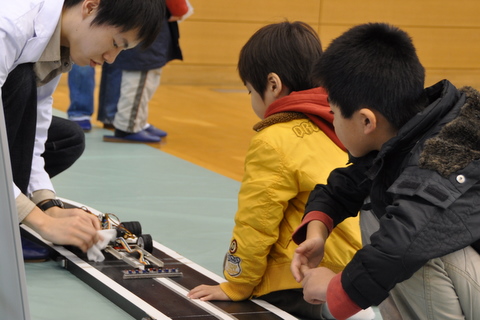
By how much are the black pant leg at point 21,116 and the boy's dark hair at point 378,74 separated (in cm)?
81

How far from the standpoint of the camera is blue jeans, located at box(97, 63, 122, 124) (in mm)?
4105

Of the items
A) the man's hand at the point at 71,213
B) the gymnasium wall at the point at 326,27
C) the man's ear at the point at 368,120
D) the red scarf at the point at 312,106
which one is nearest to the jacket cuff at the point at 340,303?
the man's ear at the point at 368,120

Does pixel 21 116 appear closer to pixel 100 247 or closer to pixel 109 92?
pixel 100 247

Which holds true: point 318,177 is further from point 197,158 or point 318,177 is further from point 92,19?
point 197,158

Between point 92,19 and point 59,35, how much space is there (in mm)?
109

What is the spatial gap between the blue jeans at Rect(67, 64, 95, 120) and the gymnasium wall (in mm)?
2095

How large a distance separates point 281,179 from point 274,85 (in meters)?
0.26

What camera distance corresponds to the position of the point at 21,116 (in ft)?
6.22

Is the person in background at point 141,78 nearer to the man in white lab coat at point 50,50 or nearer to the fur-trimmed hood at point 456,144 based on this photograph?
the man in white lab coat at point 50,50

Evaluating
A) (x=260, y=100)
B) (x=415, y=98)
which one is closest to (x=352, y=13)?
(x=260, y=100)

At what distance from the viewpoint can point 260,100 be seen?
193 cm

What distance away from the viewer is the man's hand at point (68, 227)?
1.80 m

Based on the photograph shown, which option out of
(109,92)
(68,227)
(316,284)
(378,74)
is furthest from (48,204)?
(109,92)

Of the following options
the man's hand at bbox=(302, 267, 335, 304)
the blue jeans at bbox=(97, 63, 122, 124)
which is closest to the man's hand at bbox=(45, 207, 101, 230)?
the man's hand at bbox=(302, 267, 335, 304)
